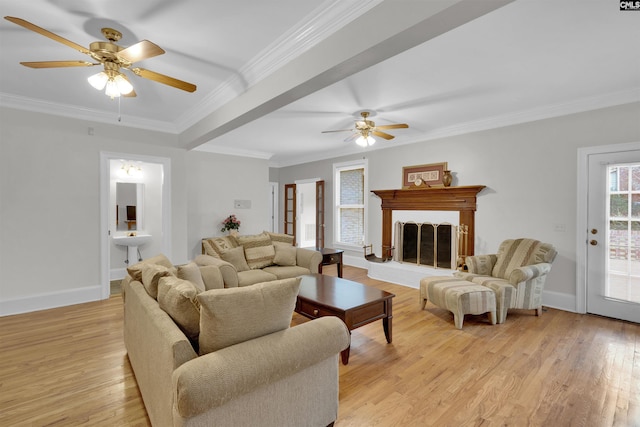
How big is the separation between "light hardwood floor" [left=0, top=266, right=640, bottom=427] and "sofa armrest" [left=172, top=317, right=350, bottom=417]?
631 mm

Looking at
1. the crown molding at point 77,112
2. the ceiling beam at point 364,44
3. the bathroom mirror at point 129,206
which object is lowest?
the bathroom mirror at point 129,206

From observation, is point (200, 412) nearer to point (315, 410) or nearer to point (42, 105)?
point (315, 410)

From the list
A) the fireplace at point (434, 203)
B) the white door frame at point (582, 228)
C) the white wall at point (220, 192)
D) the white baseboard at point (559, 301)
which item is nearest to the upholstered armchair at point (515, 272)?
the white door frame at point (582, 228)

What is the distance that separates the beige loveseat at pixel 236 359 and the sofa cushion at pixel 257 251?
2.34 meters

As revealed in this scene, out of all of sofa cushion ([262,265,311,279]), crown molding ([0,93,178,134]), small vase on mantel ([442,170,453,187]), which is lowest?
sofa cushion ([262,265,311,279])

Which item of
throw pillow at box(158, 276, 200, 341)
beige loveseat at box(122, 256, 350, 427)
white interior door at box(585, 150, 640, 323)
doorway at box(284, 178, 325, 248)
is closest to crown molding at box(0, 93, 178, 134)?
throw pillow at box(158, 276, 200, 341)

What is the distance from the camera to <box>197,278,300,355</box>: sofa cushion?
1438 mm

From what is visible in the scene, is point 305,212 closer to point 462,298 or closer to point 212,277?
point 212,277

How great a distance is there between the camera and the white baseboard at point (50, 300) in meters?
3.62

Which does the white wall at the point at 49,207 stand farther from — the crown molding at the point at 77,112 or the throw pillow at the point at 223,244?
the throw pillow at the point at 223,244

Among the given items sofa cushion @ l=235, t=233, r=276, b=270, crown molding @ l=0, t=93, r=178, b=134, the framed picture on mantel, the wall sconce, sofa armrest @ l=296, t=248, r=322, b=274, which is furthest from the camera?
the wall sconce

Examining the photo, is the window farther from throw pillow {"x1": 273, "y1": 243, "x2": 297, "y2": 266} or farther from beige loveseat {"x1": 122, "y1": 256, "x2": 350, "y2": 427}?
beige loveseat {"x1": 122, "y1": 256, "x2": 350, "y2": 427}

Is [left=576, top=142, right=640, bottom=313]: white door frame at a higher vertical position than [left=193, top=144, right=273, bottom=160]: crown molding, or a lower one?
lower

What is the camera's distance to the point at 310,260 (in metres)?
4.42
